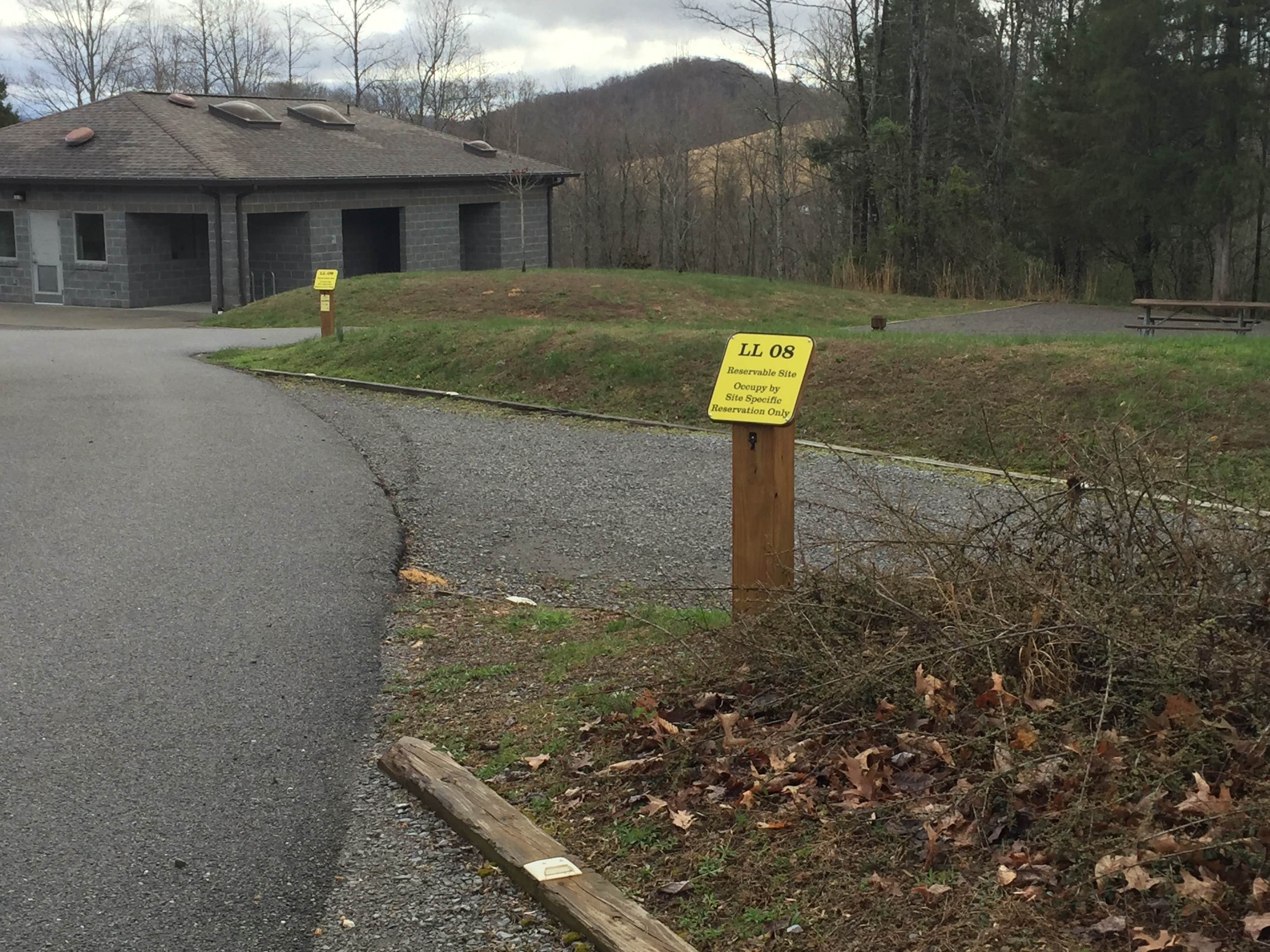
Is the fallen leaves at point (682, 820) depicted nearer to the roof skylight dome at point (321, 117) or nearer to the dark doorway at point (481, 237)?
the dark doorway at point (481, 237)

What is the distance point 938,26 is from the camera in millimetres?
41000

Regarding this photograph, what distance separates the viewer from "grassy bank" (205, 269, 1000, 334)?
24.1m

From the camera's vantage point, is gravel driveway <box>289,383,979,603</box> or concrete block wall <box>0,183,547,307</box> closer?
gravel driveway <box>289,383,979,603</box>

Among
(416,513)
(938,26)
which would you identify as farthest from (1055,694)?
(938,26)

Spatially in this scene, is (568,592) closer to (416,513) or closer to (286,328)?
(416,513)

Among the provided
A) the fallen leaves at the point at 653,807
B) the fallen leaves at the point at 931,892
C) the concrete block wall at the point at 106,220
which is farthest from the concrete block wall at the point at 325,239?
the fallen leaves at the point at 931,892

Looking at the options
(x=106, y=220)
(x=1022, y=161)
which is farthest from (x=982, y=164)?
(x=106, y=220)

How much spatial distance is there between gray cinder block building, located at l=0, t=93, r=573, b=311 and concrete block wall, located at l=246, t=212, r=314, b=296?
4 cm

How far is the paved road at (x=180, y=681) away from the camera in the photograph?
4.04 meters

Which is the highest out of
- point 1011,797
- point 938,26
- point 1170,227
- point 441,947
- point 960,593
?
point 938,26

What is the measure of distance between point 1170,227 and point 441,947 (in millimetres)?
33885

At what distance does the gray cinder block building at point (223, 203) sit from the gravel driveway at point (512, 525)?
1661 centimetres

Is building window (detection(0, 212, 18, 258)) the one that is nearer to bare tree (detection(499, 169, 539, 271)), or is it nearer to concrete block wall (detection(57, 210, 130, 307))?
concrete block wall (detection(57, 210, 130, 307))

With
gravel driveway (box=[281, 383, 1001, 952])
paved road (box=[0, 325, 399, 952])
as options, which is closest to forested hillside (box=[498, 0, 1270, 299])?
gravel driveway (box=[281, 383, 1001, 952])
